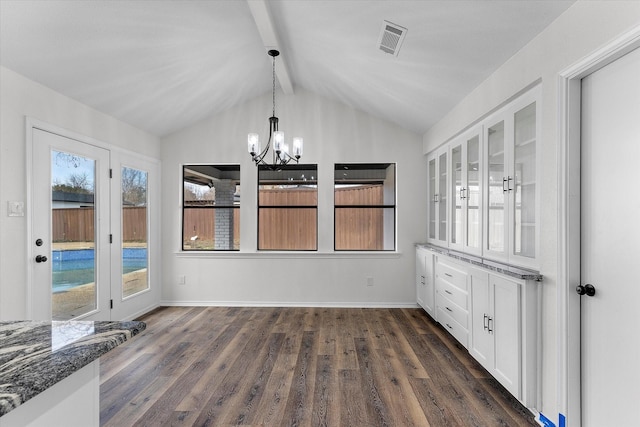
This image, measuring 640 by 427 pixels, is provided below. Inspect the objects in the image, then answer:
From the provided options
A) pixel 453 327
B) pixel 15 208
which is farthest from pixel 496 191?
pixel 15 208

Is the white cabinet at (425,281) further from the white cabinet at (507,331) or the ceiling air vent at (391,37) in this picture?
the ceiling air vent at (391,37)

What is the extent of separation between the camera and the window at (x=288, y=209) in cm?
493

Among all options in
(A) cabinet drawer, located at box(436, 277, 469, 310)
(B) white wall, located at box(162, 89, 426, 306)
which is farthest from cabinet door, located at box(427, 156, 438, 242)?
(A) cabinet drawer, located at box(436, 277, 469, 310)

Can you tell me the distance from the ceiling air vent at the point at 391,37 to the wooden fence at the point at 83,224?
3359 millimetres

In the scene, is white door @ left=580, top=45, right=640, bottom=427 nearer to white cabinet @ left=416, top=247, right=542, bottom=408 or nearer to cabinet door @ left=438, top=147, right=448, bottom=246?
white cabinet @ left=416, top=247, right=542, bottom=408

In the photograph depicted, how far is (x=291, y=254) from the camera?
4.82 meters

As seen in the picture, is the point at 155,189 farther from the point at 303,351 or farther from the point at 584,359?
the point at 584,359

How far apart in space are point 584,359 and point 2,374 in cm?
260

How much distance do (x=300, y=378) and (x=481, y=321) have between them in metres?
1.56

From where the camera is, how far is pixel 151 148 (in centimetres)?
470

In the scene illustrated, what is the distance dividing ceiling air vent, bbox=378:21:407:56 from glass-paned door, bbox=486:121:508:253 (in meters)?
1.10

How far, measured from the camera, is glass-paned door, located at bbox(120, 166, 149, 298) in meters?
4.16

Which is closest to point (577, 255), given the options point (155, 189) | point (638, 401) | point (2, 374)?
point (638, 401)

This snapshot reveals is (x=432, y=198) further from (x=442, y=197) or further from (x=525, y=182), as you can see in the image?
(x=525, y=182)
